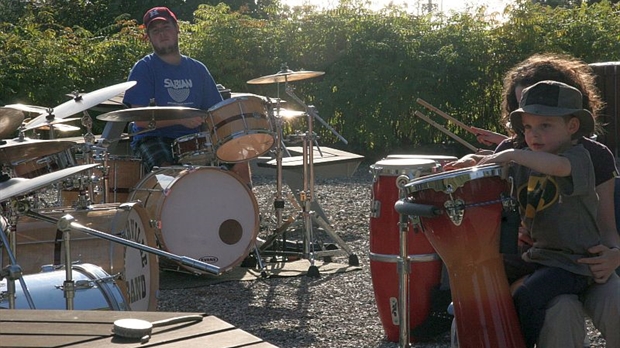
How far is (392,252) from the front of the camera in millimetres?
4688

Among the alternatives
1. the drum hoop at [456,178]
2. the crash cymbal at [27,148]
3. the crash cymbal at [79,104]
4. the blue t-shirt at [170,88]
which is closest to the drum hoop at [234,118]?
the blue t-shirt at [170,88]

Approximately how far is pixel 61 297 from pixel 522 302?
1556 mm

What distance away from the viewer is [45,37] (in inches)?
476

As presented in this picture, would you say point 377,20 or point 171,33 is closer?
point 171,33

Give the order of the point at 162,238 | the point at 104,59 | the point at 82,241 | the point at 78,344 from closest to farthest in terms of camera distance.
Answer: the point at 78,344, the point at 82,241, the point at 162,238, the point at 104,59

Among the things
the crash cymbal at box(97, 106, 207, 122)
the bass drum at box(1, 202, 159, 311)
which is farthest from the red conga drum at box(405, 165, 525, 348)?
the crash cymbal at box(97, 106, 207, 122)

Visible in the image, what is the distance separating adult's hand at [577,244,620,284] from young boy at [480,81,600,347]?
23mm

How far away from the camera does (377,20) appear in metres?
11.9

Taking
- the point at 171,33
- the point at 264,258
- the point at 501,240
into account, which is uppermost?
the point at 171,33

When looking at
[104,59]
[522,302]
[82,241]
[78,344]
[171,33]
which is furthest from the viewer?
[104,59]

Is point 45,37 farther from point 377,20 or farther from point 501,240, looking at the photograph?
point 501,240

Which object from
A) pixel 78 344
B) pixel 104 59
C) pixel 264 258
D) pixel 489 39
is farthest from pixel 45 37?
pixel 78 344

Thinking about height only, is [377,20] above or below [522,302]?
above

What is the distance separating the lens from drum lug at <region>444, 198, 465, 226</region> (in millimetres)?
3412
